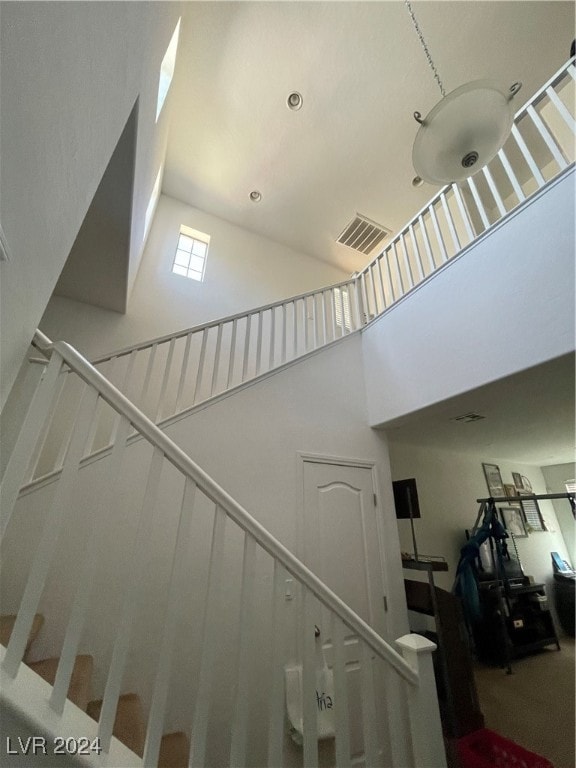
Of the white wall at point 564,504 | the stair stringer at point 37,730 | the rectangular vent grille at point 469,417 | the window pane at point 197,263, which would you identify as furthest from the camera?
the white wall at point 564,504

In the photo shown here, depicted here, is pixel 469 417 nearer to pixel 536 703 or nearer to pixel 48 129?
pixel 536 703

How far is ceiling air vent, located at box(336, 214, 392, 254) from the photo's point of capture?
468 centimetres

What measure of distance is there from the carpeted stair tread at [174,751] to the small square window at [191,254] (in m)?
4.04

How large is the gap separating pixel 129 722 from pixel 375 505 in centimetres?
209

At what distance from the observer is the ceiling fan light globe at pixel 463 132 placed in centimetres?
147

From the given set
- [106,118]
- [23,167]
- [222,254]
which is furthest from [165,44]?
[23,167]

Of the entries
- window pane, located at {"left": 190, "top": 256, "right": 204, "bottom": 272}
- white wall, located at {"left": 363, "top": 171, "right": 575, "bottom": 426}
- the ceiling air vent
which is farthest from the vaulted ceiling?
white wall, located at {"left": 363, "top": 171, "right": 575, "bottom": 426}

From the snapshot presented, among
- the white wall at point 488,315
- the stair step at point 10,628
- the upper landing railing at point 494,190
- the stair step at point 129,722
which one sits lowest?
the stair step at point 129,722

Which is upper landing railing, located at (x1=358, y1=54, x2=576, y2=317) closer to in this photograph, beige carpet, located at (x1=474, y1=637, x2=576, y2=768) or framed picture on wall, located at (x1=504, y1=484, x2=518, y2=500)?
beige carpet, located at (x1=474, y1=637, x2=576, y2=768)

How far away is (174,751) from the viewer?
4.80 ft

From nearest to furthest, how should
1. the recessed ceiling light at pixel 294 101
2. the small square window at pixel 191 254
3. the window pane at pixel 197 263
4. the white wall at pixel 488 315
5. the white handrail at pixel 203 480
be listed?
1. the white handrail at pixel 203 480
2. the white wall at pixel 488 315
3. the recessed ceiling light at pixel 294 101
4. the small square window at pixel 191 254
5. the window pane at pixel 197 263

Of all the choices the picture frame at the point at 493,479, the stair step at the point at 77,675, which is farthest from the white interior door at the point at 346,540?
the picture frame at the point at 493,479

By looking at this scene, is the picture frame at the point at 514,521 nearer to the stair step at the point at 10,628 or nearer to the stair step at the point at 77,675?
the stair step at the point at 77,675

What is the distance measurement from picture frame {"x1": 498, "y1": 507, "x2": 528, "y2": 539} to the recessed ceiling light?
6.10 meters
